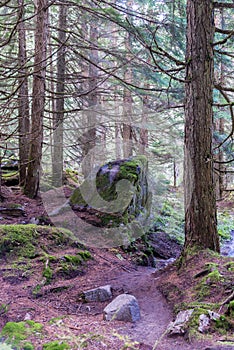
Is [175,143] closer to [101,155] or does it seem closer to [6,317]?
[101,155]

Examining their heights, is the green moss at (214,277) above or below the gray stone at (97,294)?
above

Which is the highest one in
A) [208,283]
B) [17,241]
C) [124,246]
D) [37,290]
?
[17,241]

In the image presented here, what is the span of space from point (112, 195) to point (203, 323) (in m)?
4.63

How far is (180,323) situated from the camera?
2.67 meters

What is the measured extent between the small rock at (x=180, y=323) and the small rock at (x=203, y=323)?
0.44 feet

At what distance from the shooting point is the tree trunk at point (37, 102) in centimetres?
712

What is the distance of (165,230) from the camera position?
8.62 m

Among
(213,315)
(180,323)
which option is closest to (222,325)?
(213,315)

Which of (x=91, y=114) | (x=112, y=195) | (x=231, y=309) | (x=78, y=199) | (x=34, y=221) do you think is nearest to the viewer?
(x=231, y=309)

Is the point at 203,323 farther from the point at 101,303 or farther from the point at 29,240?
the point at 29,240

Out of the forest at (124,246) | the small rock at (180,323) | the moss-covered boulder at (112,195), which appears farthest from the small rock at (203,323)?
the moss-covered boulder at (112,195)

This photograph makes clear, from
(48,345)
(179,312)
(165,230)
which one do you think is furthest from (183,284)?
(165,230)

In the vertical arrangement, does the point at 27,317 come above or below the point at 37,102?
below

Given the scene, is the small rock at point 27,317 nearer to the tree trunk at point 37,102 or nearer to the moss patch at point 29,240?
the moss patch at point 29,240
